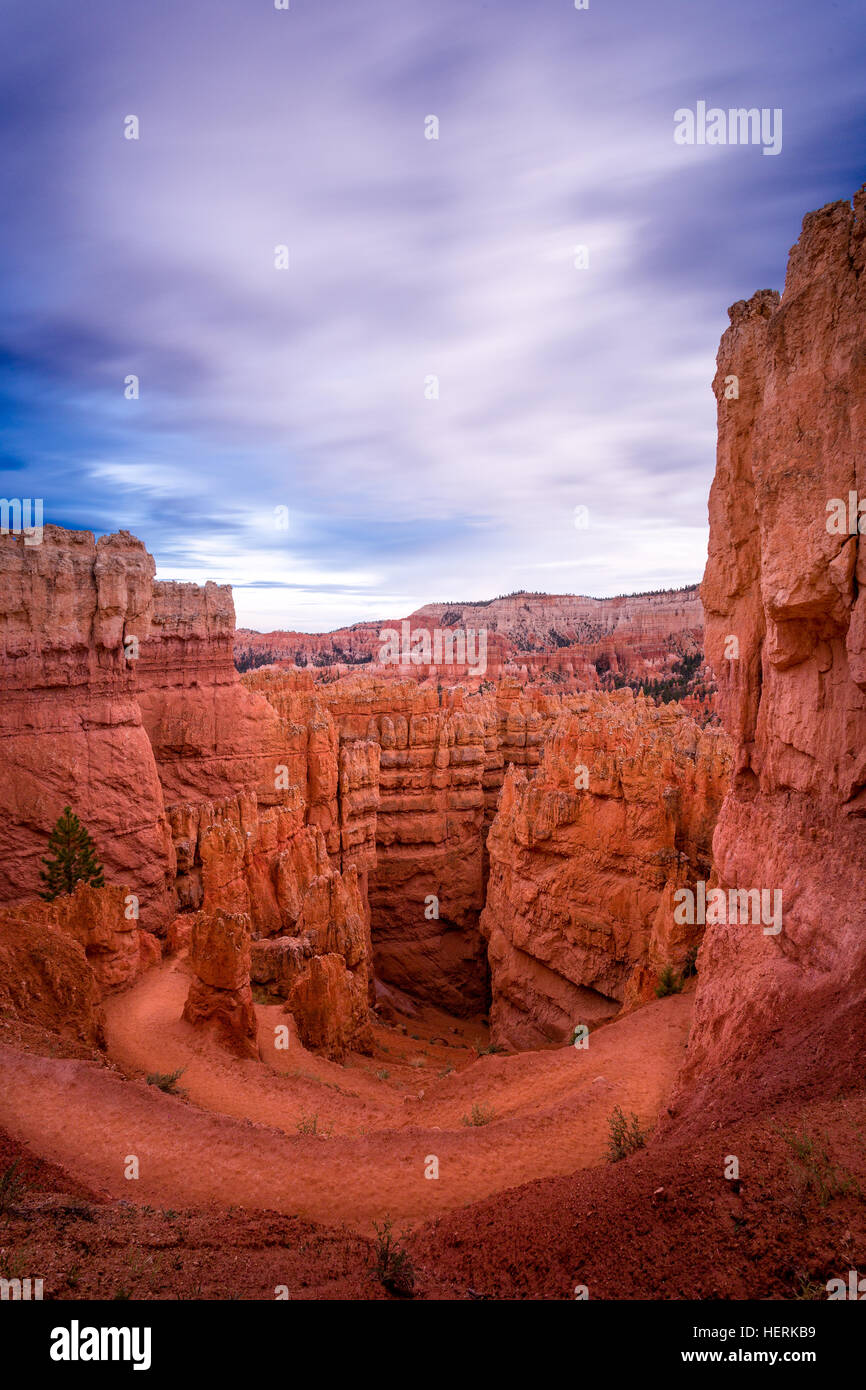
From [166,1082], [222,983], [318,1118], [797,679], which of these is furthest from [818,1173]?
[222,983]

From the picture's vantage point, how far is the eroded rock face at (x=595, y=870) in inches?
685

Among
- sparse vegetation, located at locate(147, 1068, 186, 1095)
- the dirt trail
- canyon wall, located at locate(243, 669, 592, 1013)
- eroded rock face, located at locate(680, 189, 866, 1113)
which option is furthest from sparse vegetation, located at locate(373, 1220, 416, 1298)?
canyon wall, located at locate(243, 669, 592, 1013)

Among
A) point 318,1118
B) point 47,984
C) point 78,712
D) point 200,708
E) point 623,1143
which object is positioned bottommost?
point 318,1118

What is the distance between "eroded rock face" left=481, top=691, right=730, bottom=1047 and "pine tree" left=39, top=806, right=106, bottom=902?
1120 centimetres

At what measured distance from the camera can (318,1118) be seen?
1073cm

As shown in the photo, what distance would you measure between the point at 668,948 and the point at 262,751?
15269 mm

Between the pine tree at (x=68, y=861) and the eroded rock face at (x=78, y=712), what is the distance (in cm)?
126

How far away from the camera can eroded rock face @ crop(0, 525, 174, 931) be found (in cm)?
1698

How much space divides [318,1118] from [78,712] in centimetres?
1212

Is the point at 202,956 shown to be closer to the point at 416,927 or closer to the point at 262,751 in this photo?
the point at 262,751

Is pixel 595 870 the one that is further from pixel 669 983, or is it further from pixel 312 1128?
pixel 312 1128

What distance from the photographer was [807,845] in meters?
7.69

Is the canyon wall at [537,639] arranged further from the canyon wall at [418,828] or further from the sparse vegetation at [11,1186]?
the sparse vegetation at [11,1186]
